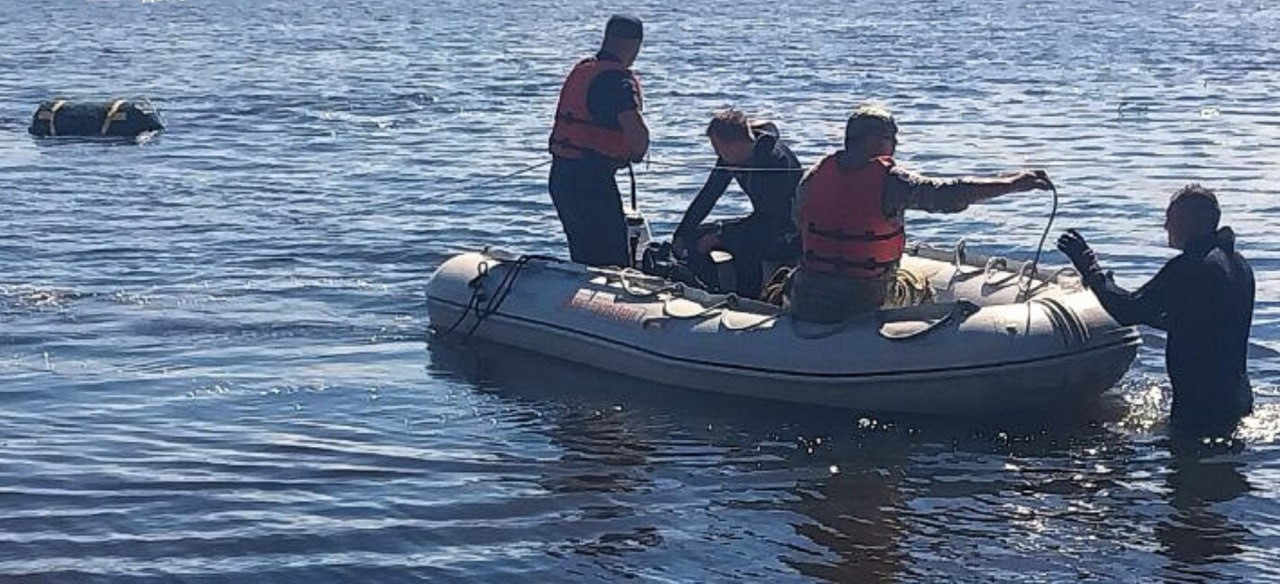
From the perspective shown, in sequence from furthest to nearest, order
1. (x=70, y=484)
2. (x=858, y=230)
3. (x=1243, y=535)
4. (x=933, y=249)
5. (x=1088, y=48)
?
(x=1088, y=48) → (x=933, y=249) → (x=858, y=230) → (x=70, y=484) → (x=1243, y=535)

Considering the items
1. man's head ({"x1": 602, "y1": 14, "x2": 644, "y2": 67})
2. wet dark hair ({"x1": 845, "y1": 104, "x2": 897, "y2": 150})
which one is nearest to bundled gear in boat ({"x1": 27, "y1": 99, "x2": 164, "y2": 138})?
man's head ({"x1": 602, "y1": 14, "x2": 644, "y2": 67})

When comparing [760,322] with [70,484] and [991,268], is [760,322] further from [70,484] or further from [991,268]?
[70,484]

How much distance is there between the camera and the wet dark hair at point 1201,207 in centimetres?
923

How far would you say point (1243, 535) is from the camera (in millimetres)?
8539

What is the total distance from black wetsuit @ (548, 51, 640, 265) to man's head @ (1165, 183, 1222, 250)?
343 centimetres

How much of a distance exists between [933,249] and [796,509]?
12.0 feet

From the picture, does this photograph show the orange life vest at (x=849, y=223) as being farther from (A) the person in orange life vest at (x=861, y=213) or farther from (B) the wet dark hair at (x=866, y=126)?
(B) the wet dark hair at (x=866, y=126)

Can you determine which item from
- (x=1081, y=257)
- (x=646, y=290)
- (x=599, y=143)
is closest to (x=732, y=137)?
(x=646, y=290)

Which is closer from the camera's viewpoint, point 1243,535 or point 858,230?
point 1243,535

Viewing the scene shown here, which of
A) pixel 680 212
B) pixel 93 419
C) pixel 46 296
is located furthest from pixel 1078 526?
pixel 680 212

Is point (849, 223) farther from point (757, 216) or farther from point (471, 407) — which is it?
point (471, 407)

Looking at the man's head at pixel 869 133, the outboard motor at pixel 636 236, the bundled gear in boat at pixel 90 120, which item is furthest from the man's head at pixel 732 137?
the bundled gear in boat at pixel 90 120

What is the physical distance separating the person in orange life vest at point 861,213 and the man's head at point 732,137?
0.66 m

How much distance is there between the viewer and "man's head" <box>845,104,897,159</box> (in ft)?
32.4
